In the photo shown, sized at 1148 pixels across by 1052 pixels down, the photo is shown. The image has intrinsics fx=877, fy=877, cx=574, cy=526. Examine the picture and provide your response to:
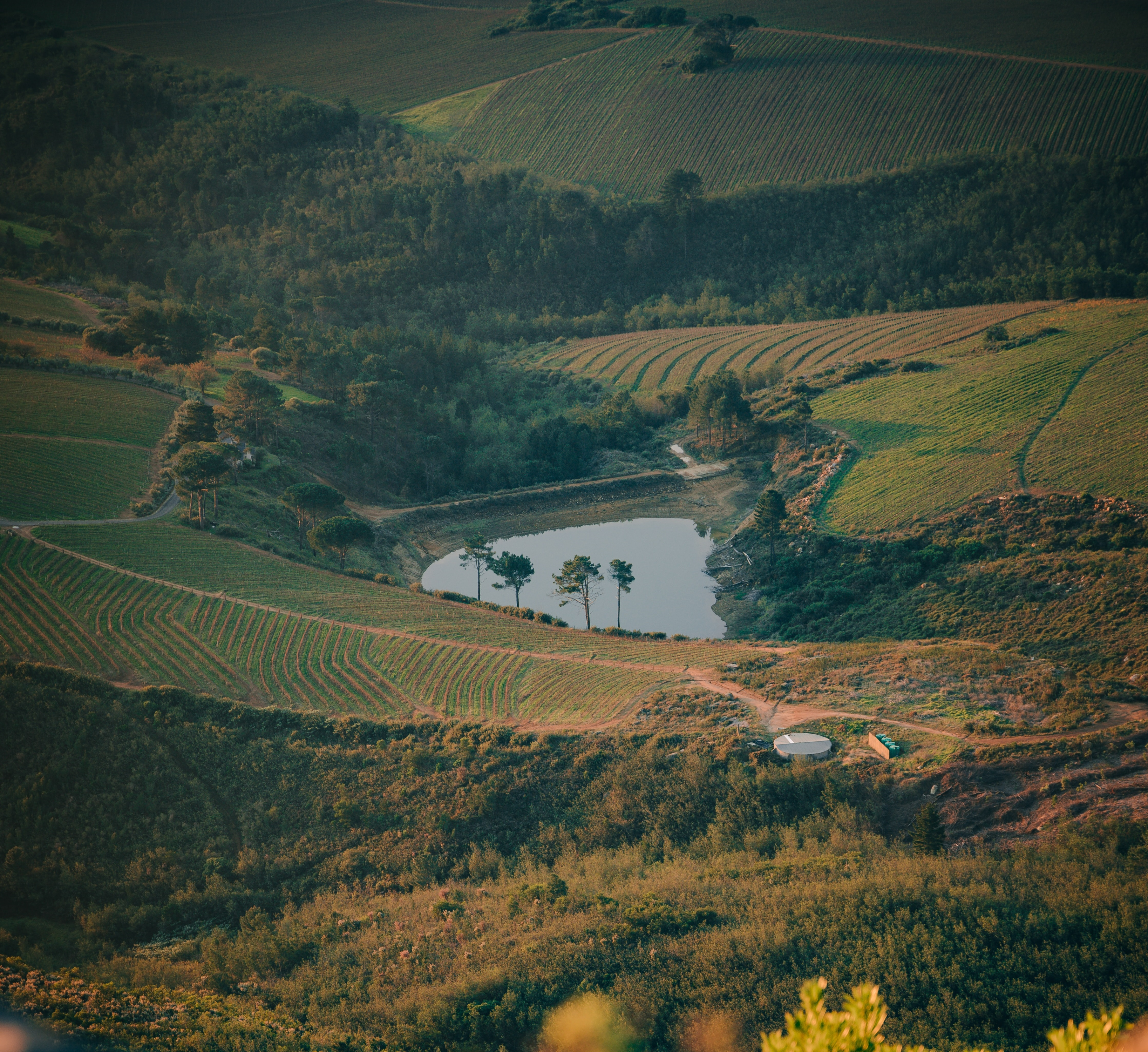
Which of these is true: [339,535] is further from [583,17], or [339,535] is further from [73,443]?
[583,17]

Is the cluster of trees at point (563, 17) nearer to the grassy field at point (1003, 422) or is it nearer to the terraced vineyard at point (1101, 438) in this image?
the grassy field at point (1003, 422)

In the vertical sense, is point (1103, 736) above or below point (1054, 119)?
below

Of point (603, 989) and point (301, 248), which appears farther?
point (301, 248)

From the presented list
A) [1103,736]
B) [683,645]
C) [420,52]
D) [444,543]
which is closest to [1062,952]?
[1103,736]

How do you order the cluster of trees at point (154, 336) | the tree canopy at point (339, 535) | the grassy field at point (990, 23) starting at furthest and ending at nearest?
the grassy field at point (990, 23) < the cluster of trees at point (154, 336) < the tree canopy at point (339, 535)

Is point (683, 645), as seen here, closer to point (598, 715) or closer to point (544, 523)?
point (598, 715)


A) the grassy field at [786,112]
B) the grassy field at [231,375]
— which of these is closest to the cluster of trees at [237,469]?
the grassy field at [231,375]
